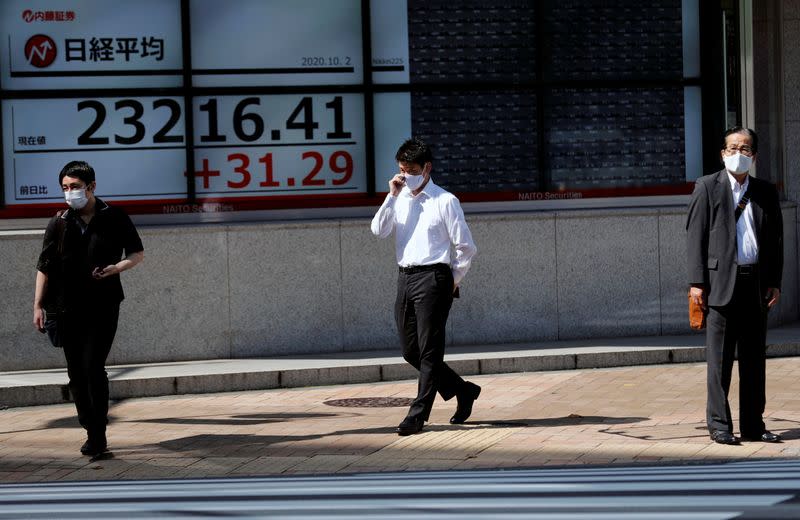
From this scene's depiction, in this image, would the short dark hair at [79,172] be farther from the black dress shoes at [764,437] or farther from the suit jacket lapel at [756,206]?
the black dress shoes at [764,437]

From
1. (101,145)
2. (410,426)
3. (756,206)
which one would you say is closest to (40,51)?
(101,145)

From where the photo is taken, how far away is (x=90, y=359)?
8078mm

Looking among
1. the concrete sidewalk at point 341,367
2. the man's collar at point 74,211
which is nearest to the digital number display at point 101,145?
the concrete sidewalk at point 341,367

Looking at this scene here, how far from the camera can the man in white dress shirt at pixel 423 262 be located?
859cm

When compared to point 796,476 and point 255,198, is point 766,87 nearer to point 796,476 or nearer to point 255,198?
point 255,198

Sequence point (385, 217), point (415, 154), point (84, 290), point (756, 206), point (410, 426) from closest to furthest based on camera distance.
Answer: point (756, 206), point (84, 290), point (410, 426), point (415, 154), point (385, 217)

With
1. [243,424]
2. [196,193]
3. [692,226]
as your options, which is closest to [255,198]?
[196,193]

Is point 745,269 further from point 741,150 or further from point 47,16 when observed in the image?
point 47,16

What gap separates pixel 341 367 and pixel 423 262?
300 cm

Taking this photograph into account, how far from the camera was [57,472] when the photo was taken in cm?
784

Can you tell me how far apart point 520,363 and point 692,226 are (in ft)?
12.8

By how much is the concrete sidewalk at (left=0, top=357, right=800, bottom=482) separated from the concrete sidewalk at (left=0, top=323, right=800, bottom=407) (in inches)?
5.8

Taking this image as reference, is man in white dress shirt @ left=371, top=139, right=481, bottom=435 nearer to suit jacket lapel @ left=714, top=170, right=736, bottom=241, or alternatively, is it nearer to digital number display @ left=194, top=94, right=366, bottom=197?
suit jacket lapel @ left=714, top=170, right=736, bottom=241

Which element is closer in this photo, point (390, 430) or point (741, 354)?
point (741, 354)
